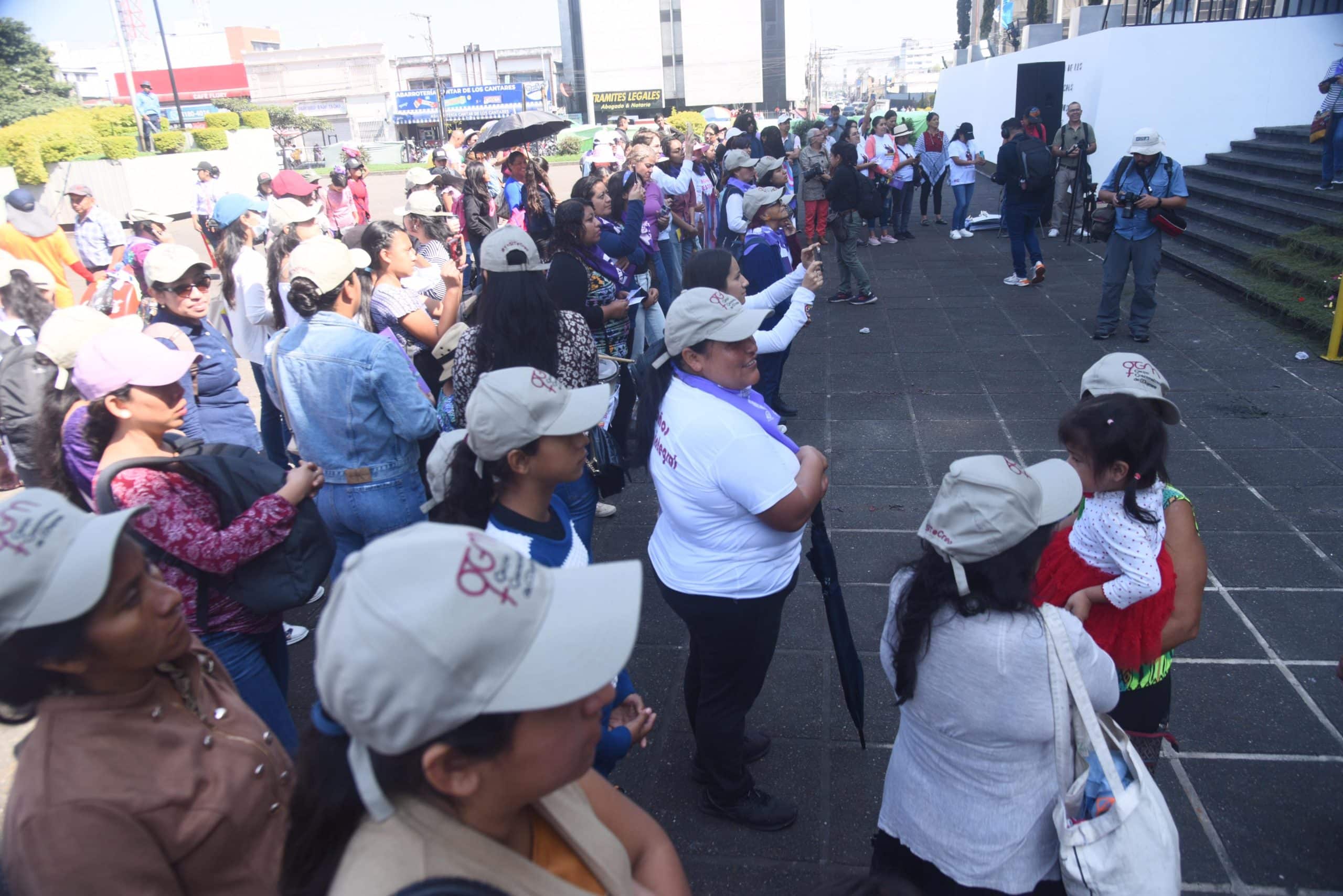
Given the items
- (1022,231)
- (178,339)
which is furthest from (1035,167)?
(178,339)

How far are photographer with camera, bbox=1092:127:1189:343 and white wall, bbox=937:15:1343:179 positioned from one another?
7.25 m

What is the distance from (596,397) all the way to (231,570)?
3.60ft

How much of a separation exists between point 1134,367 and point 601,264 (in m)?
3.35

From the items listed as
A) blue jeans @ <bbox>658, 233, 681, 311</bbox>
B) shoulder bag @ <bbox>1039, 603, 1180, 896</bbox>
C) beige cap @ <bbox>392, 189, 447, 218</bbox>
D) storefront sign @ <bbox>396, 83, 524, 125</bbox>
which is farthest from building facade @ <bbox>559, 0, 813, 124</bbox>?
shoulder bag @ <bbox>1039, 603, 1180, 896</bbox>

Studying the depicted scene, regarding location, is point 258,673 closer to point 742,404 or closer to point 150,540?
point 150,540

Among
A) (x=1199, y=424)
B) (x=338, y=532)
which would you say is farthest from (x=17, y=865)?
(x=1199, y=424)

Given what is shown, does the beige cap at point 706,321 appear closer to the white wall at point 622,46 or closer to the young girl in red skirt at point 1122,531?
the young girl in red skirt at point 1122,531

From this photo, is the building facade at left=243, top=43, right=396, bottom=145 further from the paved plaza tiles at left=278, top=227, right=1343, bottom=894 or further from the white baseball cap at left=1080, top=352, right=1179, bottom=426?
the white baseball cap at left=1080, top=352, right=1179, bottom=426

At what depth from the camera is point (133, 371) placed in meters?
2.48

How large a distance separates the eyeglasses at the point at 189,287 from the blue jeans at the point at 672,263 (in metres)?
5.15

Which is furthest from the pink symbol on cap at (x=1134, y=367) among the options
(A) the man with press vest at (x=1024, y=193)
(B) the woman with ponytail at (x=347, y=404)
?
(A) the man with press vest at (x=1024, y=193)

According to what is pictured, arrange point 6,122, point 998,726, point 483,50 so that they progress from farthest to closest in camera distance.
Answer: point 483,50
point 6,122
point 998,726

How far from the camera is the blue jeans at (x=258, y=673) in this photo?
7.87ft

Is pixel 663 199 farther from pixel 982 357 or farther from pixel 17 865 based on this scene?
pixel 17 865
